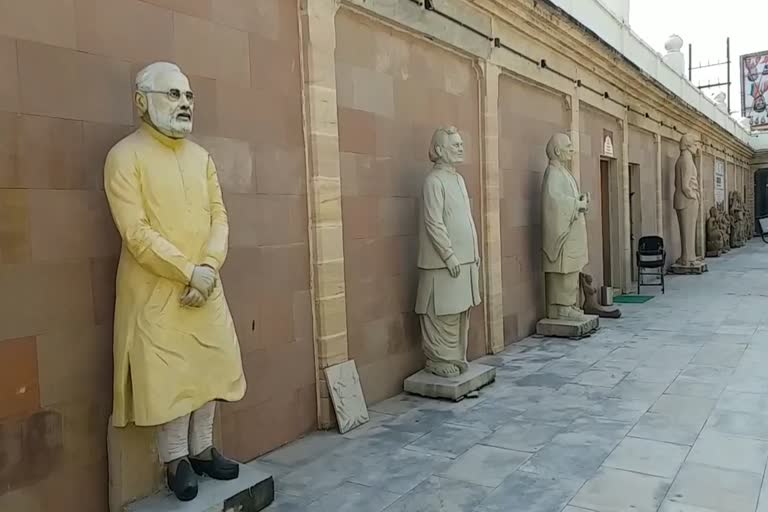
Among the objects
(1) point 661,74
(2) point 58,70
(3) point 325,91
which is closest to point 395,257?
(3) point 325,91

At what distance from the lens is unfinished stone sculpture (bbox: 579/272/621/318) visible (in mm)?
7797

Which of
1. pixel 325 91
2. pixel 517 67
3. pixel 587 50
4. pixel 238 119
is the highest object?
pixel 587 50

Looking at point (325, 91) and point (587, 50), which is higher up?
point (587, 50)

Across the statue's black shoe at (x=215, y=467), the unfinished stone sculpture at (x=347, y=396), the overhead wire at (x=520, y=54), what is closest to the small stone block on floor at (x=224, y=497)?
the statue's black shoe at (x=215, y=467)

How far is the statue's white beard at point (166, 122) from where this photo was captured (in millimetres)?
2678

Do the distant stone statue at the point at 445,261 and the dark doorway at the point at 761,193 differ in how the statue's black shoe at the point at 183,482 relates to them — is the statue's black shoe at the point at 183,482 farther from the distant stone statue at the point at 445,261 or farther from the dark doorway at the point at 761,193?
the dark doorway at the point at 761,193

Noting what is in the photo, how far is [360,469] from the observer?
3438mm

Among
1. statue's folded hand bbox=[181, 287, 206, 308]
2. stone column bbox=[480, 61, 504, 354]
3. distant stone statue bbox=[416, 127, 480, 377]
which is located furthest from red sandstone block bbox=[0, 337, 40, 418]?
stone column bbox=[480, 61, 504, 354]

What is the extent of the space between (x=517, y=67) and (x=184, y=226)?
4763 mm

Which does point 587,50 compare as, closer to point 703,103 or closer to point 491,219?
point 491,219

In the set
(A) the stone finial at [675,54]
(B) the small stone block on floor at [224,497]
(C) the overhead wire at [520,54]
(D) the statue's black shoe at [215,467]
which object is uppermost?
(A) the stone finial at [675,54]

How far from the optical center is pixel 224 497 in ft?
9.25

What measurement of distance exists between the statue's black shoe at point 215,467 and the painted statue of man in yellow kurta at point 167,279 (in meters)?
0.11

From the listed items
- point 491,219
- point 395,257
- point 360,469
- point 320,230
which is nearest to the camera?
point 360,469
